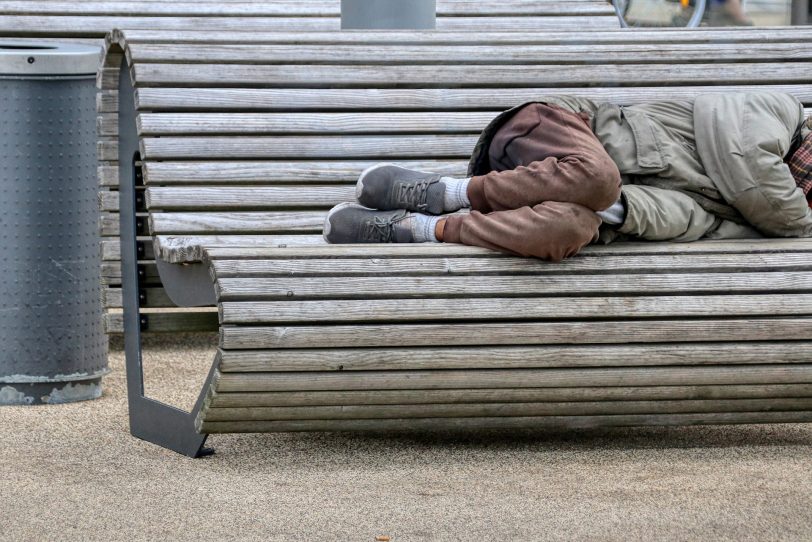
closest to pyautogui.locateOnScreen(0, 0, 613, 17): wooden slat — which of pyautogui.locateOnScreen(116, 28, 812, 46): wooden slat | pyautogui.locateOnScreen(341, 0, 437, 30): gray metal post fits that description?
pyautogui.locateOnScreen(341, 0, 437, 30): gray metal post

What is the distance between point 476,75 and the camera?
4.75m

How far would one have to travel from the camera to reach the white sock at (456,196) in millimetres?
4074

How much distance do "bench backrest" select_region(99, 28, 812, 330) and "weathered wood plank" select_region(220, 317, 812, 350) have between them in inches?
24.5

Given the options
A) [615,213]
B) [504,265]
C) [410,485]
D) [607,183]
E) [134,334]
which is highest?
[607,183]

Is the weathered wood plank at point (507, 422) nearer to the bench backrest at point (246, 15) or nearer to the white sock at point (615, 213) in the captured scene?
the white sock at point (615, 213)

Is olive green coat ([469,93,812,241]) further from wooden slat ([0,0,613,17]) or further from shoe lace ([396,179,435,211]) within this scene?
wooden slat ([0,0,613,17])

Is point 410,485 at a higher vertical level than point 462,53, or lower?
lower

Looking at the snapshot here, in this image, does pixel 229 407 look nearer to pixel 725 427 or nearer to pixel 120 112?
pixel 120 112

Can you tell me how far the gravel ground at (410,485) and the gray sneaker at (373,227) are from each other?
600 mm

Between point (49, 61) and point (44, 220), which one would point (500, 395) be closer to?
point (44, 220)

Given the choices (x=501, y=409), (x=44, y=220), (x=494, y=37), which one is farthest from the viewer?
(x=494, y=37)

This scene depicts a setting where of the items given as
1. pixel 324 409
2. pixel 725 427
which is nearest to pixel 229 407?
pixel 324 409

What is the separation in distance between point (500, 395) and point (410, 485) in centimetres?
39

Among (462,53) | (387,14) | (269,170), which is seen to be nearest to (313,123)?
(269,170)
